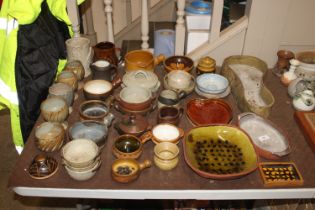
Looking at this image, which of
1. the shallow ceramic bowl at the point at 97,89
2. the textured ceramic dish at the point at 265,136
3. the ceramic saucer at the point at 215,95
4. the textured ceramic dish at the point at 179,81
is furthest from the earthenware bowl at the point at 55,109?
the textured ceramic dish at the point at 265,136

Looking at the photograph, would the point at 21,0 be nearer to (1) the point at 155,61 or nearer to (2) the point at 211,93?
(1) the point at 155,61

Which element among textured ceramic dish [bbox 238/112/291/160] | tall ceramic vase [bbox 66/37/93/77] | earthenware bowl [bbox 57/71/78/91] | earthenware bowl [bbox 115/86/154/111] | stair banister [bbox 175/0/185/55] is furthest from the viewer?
stair banister [bbox 175/0/185/55]

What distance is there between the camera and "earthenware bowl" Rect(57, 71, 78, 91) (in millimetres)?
1548

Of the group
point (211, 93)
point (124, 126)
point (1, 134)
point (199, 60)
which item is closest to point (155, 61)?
point (199, 60)

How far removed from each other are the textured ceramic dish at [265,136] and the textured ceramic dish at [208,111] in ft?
0.25

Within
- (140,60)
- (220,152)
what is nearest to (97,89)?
(140,60)

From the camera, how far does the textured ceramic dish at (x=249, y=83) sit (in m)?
1.49

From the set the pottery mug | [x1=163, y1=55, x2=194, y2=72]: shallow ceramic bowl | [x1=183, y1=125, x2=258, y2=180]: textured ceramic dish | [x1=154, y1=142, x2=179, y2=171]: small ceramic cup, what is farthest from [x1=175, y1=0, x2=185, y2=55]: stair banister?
[x1=154, y1=142, x2=179, y2=171]: small ceramic cup

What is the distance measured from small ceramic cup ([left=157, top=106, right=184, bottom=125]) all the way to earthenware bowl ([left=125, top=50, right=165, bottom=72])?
13.4 inches

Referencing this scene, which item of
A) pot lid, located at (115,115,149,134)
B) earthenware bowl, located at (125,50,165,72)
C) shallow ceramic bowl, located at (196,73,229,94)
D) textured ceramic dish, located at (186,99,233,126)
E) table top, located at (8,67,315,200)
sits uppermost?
earthenware bowl, located at (125,50,165,72)

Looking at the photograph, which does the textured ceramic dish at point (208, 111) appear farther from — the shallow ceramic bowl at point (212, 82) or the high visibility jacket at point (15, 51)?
the high visibility jacket at point (15, 51)

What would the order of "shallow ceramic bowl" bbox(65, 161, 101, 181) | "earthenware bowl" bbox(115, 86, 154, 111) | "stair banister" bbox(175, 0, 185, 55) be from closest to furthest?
"shallow ceramic bowl" bbox(65, 161, 101, 181)
"earthenware bowl" bbox(115, 86, 154, 111)
"stair banister" bbox(175, 0, 185, 55)

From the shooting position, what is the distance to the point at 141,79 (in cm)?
161

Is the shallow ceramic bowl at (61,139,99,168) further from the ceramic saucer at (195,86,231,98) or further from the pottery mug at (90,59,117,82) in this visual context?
the ceramic saucer at (195,86,231,98)
